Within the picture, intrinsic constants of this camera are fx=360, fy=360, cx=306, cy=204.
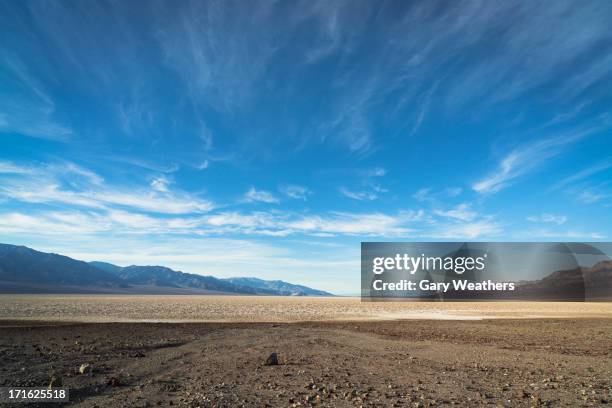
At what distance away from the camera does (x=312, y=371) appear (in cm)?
1269

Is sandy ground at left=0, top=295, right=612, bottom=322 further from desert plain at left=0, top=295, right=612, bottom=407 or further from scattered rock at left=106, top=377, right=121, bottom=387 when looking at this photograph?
scattered rock at left=106, top=377, right=121, bottom=387

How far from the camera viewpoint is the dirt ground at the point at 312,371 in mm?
9539

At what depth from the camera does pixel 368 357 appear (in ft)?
51.1

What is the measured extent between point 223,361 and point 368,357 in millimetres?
6135

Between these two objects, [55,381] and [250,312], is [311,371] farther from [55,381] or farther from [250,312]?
[250,312]

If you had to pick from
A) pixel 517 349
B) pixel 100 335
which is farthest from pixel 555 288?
pixel 100 335

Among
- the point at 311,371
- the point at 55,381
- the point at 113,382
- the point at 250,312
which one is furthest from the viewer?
the point at 250,312

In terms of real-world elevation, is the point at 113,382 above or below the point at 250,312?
above

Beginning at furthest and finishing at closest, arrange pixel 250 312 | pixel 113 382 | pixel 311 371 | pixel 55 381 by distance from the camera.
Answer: pixel 250 312, pixel 311 371, pixel 113 382, pixel 55 381

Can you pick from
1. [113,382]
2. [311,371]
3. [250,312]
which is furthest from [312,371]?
[250,312]

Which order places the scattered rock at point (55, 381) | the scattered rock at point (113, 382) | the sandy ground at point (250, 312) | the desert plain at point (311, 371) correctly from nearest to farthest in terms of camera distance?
the desert plain at point (311, 371) < the scattered rock at point (55, 381) < the scattered rock at point (113, 382) < the sandy ground at point (250, 312)

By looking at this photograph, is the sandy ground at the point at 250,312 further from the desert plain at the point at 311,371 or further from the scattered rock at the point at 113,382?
the scattered rock at the point at 113,382

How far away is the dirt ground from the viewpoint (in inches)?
376

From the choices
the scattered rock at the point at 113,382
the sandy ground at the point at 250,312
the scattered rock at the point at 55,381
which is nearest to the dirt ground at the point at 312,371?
the scattered rock at the point at 113,382
